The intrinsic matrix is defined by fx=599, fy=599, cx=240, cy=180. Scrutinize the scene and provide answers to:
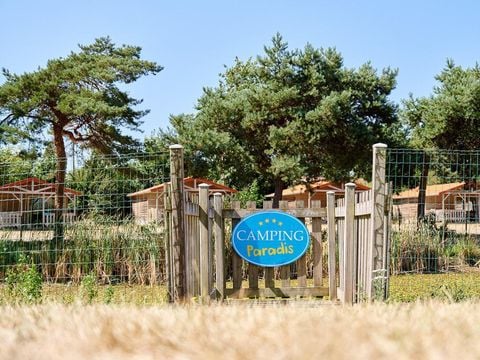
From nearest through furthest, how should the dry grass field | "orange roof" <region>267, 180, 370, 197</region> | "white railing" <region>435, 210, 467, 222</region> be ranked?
1. the dry grass field
2. "white railing" <region>435, 210, 467, 222</region>
3. "orange roof" <region>267, 180, 370, 197</region>

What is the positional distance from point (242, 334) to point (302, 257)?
7.75m

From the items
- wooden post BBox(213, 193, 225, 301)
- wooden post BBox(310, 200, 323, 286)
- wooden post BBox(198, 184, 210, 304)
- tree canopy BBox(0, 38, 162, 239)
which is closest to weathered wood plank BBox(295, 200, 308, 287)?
wooden post BBox(310, 200, 323, 286)

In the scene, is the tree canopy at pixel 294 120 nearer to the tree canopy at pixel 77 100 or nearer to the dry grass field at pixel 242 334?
the tree canopy at pixel 77 100

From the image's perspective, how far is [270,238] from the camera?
325 inches

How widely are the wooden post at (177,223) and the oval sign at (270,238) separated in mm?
1365

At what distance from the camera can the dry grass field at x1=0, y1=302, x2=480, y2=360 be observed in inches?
26.0

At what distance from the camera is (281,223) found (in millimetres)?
8180

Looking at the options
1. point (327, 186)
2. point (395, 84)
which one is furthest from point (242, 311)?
point (327, 186)

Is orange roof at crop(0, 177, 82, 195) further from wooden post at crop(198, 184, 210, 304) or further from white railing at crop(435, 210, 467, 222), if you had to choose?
white railing at crop(435, 210, 467, 222)

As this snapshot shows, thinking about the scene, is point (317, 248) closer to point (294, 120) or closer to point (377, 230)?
point (377, 230)

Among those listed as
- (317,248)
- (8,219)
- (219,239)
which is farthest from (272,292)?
(8,219)

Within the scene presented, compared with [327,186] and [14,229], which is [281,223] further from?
[327,186]

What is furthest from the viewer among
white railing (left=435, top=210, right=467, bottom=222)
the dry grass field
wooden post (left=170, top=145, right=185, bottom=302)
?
white railing (left=435, top=210, right=467, bottom=222)

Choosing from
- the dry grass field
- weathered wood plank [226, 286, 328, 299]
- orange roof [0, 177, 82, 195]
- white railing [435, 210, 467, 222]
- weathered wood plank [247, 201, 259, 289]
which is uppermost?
orange roof [0, 177, 82, 195]
